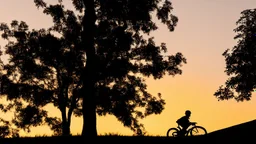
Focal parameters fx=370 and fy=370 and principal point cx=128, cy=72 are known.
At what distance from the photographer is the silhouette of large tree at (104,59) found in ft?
82.5

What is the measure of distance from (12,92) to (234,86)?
24579 mm

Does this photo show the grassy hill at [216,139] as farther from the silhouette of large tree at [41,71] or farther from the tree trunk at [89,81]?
the silhouette of large tree at [41,71]

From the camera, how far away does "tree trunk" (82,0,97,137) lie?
23906 millimetres

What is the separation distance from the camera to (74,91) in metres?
35.7

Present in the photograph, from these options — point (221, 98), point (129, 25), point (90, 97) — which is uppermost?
point (129, 25)

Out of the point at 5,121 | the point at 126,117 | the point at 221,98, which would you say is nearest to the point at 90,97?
the point at 126,117

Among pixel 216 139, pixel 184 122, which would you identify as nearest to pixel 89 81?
pixel 184 122

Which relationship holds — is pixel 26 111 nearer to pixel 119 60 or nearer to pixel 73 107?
pixel 73 107

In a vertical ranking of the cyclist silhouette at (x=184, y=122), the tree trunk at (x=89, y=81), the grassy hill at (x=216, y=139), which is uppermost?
the tree trunk at (x=89, y=81)

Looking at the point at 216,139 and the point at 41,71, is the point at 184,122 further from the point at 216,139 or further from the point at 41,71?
the point at 41,71

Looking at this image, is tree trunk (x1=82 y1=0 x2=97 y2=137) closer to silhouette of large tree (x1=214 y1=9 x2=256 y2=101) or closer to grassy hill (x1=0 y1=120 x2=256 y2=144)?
grassy hill (x1=0 y1=120 x2=256 y2=144)

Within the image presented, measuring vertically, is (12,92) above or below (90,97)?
above

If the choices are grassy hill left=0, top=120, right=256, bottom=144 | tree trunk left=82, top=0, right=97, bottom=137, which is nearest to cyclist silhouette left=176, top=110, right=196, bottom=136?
grassy hill left=0, top=120, right=256, bottom=144

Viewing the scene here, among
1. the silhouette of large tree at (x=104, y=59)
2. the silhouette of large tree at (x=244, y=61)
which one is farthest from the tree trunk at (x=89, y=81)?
the silhouette of large tree at (x=244, y=61)
